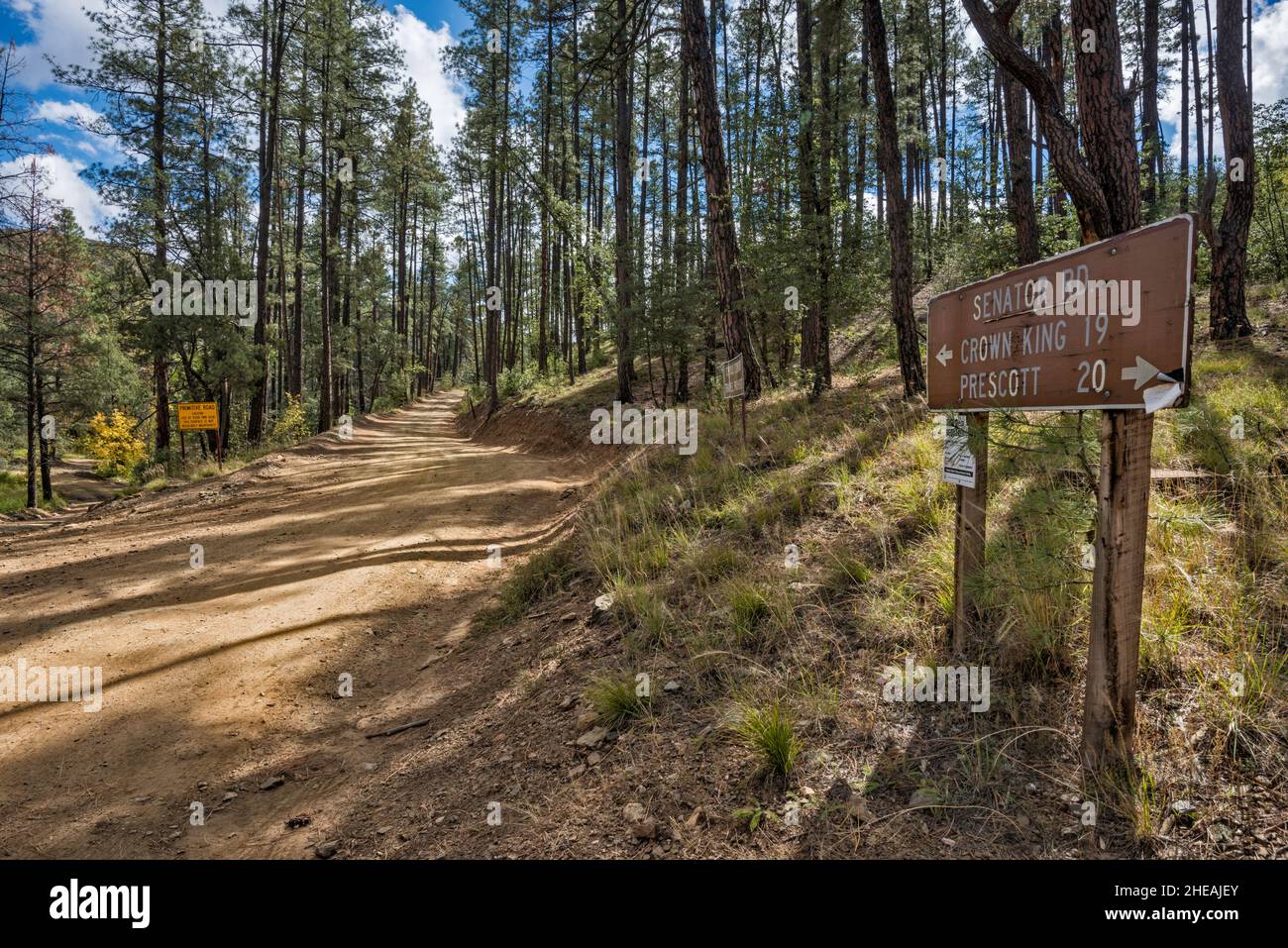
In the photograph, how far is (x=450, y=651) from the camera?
543cm

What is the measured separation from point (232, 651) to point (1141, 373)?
6456 mm

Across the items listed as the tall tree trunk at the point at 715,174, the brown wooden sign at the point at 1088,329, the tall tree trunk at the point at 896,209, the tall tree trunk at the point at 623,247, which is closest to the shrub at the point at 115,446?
the tall tree trunk at the point at 623,247

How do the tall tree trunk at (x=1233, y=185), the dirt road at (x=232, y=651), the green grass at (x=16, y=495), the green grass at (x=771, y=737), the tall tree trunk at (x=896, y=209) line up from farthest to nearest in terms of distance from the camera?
the green grass at (x=16, y=495) < the tall tree trunk at (x=1233, y=185) < the tall tree trunk at (x=896, y=209) < the dirt road at (x=232, y=651) < the green grass at (x=771, y=737)

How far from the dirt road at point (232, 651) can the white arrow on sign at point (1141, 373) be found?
422cm

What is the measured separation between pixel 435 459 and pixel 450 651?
36.4 feet

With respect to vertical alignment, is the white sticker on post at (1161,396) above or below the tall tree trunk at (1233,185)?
below

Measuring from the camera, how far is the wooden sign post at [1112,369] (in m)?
1.94

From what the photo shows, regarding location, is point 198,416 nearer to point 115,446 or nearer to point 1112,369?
point 1112,369

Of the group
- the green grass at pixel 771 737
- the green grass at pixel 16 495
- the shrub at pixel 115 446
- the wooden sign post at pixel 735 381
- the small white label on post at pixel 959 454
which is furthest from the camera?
the shrub at pixel 115 446

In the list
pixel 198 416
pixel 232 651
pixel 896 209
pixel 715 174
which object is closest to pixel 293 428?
pixel 198 416

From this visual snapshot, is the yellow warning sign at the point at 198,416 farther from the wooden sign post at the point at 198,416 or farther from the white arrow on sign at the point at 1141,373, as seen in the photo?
the white arrow on sign at the point at 1141,373

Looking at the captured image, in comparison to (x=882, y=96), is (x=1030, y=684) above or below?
below

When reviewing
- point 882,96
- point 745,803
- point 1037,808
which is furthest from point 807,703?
point 882,96
